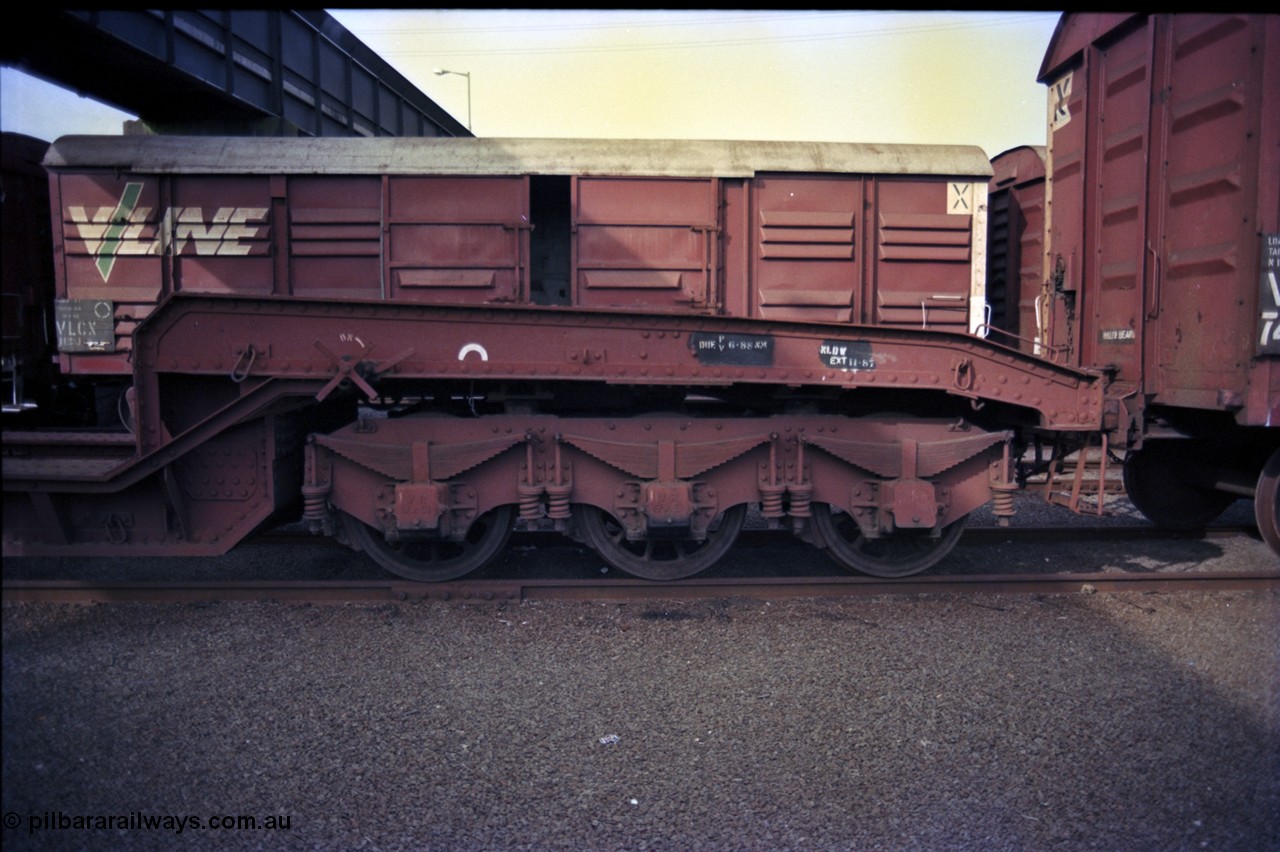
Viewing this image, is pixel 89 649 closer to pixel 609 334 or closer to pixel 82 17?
pixel 609 334

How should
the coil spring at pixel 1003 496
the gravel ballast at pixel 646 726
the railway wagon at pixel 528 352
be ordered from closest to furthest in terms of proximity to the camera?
the gravel ballast at pixel 646 726 < the railway wagon at pixel 528 352 < the coil spring at pixel 1003 496

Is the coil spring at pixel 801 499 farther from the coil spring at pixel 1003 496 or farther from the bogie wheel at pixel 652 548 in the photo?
the coil spring at pixel 1003 496

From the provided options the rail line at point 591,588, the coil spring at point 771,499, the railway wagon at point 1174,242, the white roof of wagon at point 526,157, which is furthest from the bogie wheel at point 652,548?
the railway wagon at point 1174,242

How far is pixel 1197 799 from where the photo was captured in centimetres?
322

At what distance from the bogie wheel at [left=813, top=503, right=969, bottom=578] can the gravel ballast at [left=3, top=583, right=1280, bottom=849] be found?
1.84ft

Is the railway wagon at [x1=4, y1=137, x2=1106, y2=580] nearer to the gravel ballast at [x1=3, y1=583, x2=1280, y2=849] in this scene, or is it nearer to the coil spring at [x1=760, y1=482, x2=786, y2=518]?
the coil spring at [x1=760, y1=482, x2=786, y2=518]

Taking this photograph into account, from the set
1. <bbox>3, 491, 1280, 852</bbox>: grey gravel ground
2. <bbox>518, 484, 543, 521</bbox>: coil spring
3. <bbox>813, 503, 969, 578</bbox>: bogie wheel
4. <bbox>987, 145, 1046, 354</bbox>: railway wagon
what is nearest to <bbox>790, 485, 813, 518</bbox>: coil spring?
<bbox>813, 503, 969, 578</bbox>: bogie wheel

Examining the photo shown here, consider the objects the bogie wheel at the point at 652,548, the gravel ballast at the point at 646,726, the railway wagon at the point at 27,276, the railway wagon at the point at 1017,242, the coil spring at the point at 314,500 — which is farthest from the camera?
the railway wagon at the point at 27,276

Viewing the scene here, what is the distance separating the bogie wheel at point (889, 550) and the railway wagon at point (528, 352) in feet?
0.06

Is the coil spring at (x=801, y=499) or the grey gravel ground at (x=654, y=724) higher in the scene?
the coil spring at (x=801, y=499)

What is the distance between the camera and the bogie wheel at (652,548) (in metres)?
5.91

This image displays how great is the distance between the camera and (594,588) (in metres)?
5.68

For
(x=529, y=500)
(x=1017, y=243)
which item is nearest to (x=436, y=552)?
(x=529, y=500)

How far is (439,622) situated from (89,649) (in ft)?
6.55
